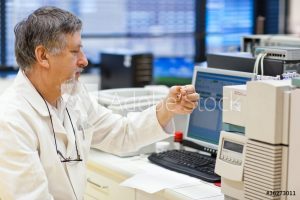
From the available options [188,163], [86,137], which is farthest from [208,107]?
[86,137]

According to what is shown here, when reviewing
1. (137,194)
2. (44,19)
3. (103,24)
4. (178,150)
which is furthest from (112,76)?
(44,19)

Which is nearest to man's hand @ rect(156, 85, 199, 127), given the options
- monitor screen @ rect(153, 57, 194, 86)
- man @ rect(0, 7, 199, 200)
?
man @ rect(0, 7, 199, 200)

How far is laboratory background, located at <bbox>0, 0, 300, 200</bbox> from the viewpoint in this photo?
1.55 meters

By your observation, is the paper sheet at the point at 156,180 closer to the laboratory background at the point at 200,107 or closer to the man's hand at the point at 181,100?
the laboratory background at the point at 200,107

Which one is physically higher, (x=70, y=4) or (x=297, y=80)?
(x=70, y=4)

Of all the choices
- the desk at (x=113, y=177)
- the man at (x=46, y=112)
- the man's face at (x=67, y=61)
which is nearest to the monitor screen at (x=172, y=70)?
the desk at (x=113, y=177)

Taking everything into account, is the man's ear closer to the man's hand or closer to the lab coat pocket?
the lab coat pocket

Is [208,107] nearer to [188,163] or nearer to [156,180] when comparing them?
[188,163]

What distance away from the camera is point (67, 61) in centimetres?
186

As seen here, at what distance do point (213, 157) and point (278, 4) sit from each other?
12.2 ft

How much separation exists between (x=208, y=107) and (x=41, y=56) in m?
0.81

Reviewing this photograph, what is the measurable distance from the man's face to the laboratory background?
0.73 feet

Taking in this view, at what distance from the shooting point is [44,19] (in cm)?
181

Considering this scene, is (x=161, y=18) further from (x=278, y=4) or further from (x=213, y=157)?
(x=213, y=157)
